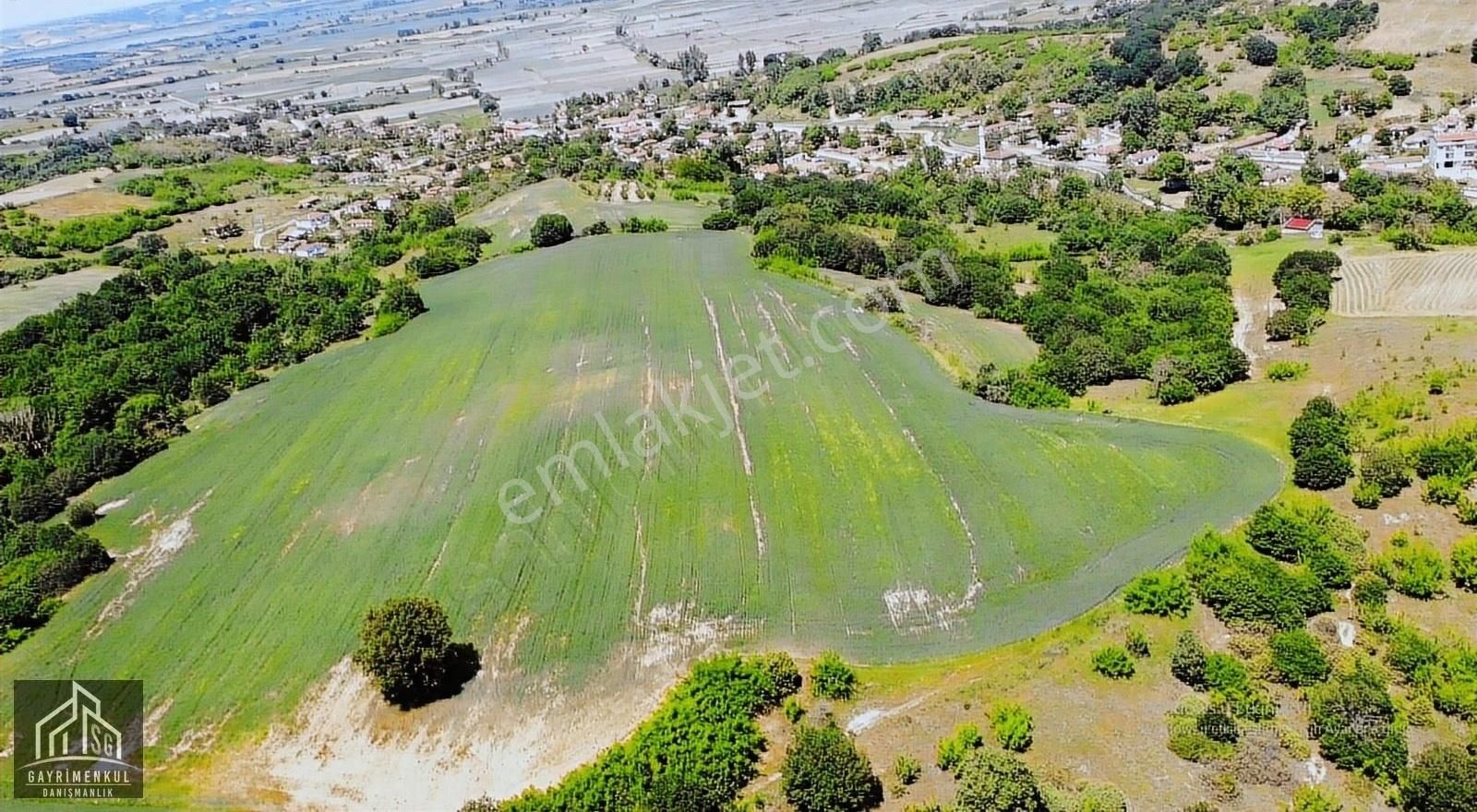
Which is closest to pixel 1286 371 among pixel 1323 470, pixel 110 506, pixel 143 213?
pixel 1323 470

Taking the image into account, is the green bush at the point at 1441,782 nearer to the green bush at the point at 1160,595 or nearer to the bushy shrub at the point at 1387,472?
the green bush at the point at 1160,595

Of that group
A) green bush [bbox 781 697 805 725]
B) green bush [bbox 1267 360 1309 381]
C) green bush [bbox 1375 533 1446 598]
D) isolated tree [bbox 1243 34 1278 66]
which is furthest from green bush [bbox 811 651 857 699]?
isolated tree [bbox 1243 34 1278 66]

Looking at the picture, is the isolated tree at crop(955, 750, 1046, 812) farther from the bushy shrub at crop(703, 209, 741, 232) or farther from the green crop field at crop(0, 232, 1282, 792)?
the bushy shrub at crop(703, 209, 741, 232)

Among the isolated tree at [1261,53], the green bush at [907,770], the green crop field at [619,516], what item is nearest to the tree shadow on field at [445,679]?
the green crop field at [619,516]

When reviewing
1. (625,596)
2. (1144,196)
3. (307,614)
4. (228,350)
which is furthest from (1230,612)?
(1144,196)

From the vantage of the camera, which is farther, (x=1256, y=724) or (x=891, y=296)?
(x=891, y=296)

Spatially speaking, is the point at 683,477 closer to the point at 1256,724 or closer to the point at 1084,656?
the point at 1084,656
